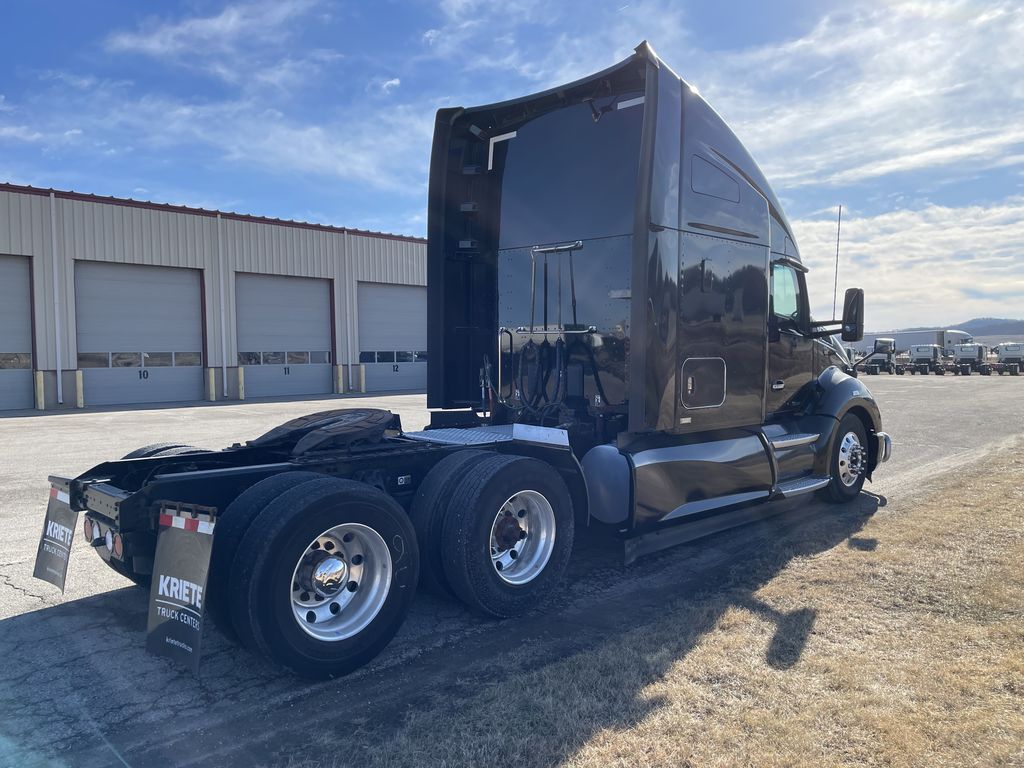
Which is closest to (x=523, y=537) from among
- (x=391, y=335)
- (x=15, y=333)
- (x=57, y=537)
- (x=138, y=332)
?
(x=57, y=537)

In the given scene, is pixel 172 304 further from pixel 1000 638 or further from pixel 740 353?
pixel 1000 638

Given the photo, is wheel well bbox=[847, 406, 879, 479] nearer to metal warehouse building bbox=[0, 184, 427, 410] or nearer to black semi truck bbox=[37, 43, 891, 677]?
black semi truck bbox=[37, 43, 891, 677]

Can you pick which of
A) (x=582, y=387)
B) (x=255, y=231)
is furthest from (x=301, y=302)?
(x=582, y=387)

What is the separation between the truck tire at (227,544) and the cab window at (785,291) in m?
4.80

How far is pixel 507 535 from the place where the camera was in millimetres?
4500

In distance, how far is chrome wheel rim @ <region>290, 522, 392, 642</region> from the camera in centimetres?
356

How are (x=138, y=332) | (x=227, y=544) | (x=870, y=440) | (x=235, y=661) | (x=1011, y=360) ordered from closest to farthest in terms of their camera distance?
(x=227, y=544)
(x=235, y=661)
(x=870, y=440)
(x=138, y=332)
(x=1011, y=360)

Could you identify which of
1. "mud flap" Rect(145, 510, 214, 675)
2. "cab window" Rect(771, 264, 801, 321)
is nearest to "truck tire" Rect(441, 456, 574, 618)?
"mud flap" Rect(145, 510, 214, 675)

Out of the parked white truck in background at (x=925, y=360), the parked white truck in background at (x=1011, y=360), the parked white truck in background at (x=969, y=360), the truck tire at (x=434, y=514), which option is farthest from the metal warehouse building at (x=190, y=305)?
the parked white truck in background at (x=1011, y=360)

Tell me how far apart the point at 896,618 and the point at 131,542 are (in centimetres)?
439

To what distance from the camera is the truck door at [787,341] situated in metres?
6.40

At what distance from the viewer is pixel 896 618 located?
Answer: 13.9ft

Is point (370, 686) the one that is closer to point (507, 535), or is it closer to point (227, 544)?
point (227, 544)

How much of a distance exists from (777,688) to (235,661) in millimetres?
2834
